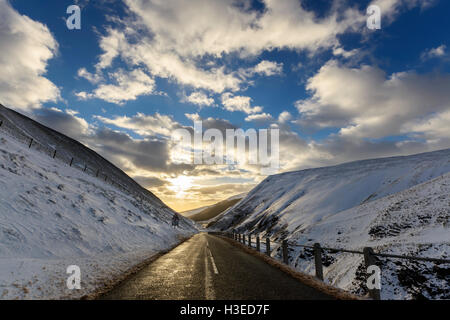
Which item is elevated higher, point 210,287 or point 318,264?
point 318,264

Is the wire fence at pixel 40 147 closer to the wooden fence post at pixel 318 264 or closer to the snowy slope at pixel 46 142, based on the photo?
the snowy slope at pixel 46 142

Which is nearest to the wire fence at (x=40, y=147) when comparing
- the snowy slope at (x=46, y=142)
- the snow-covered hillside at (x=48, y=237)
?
the snowy slope at (x=46, y=142)

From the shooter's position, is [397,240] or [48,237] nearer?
[48,237]

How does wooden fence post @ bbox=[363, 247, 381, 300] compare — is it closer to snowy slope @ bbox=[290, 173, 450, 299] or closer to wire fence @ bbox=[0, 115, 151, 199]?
snowy slope @ bbox=[290, 173, 450, 299]

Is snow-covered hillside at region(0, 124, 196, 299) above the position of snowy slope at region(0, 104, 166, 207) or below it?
below

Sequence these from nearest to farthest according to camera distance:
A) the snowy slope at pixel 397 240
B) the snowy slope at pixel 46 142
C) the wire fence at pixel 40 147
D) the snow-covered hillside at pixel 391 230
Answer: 1. the snowy slope at pixel 397 240
2. the snow-covered hillside at pixel 391 230
3. the wire fence at pixel 40 147
4. the snowy slope at pixel 46 142

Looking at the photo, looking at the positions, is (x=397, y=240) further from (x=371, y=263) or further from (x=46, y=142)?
(x=46, y=142)

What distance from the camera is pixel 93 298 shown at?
5922 mm

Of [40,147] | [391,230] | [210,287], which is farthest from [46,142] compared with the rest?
[391,230]

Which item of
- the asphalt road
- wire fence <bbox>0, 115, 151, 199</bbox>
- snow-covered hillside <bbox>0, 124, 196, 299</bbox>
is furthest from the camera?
wire fence <bbox>0, 115, 151, 199</bbox>

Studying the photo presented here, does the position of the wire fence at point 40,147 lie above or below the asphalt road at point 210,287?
above

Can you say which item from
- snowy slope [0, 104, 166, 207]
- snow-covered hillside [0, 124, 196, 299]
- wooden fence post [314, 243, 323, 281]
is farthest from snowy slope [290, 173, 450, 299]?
snowy slope [0, 104, 166, 207]
